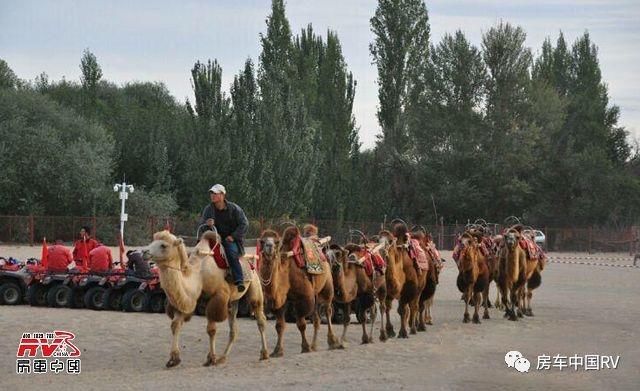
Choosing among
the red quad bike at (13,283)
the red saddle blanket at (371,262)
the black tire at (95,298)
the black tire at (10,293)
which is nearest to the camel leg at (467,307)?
the red saddle blanket at (371,262)

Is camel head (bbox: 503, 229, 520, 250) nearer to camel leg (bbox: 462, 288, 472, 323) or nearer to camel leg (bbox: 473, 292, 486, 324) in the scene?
camel leg (bbox: 473, 292, 486, 324)

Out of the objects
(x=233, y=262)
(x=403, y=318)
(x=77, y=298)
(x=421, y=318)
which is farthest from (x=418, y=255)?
(x=77, y=298)

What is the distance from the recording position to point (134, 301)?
22.8 m

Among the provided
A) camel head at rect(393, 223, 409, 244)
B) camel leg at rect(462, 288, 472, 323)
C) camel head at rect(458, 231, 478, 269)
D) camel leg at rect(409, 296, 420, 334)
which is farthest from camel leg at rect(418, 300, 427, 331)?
camel head at rect(458, 231, 478, 269)

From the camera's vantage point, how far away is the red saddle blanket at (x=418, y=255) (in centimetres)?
1969

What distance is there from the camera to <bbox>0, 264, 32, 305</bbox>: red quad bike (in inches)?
949

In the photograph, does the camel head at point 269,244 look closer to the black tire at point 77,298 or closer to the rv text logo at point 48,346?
the rv text logo at point 48,346

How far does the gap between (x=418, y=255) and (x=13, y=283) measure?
9.68 metres

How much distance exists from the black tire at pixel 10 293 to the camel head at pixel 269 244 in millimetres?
9804

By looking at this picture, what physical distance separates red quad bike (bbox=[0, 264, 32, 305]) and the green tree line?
114 feet


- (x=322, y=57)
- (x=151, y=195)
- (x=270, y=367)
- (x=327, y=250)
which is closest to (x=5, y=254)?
(x=151, y=195)

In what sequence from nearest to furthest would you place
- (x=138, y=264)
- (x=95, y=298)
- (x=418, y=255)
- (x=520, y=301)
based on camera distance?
1. (x=418, y=255)
2. (x=138, y=264)
3. (x=95, y=298)
4. (x=520, y=301)

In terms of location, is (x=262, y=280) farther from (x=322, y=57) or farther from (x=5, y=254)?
(x=322, y=57)

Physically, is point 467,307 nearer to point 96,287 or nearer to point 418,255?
point 418,255
